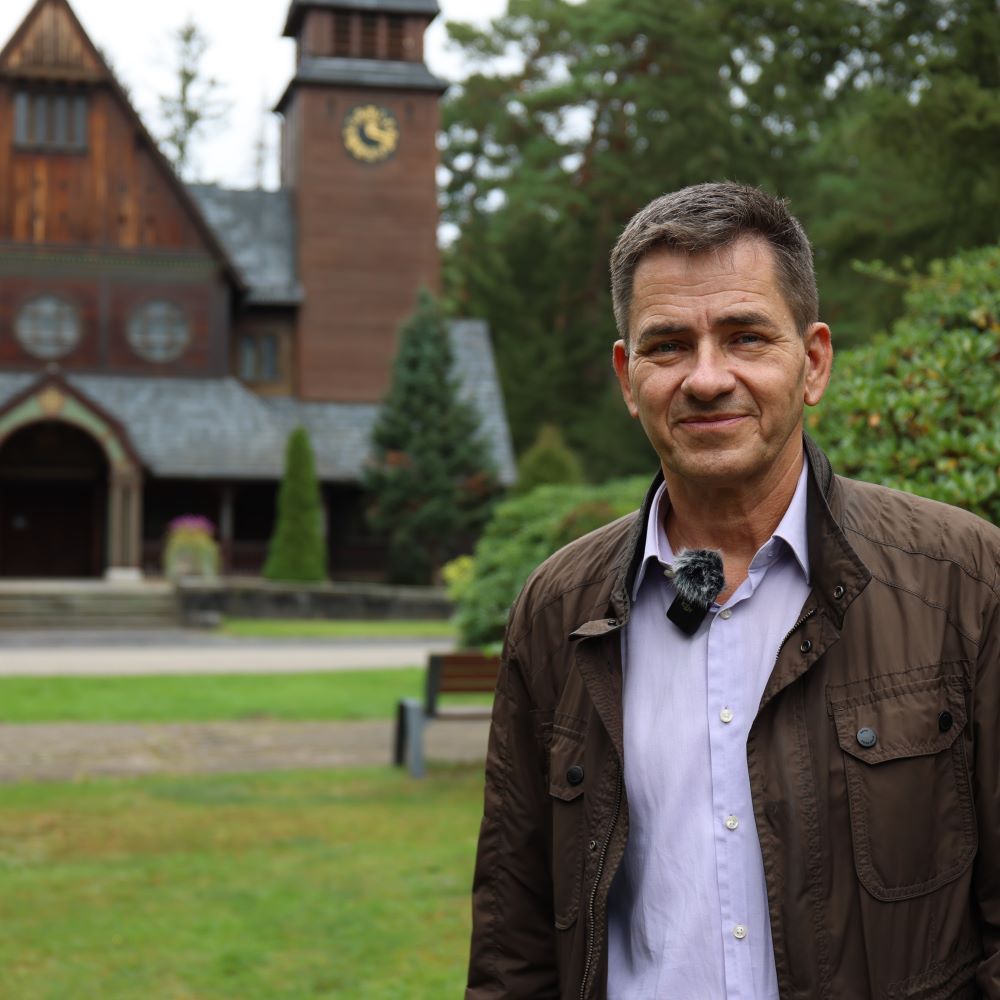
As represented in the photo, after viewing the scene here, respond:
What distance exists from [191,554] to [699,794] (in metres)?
29.3

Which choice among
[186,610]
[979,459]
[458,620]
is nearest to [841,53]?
[458,620]

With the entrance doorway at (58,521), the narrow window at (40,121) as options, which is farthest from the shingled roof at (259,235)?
the entrance doorway at (58,521)

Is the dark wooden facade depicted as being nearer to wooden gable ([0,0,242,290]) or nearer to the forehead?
wooden gable ([0,0,242,290])

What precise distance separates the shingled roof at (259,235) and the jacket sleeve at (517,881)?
34955 mm

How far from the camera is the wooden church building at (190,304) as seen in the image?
1356 inches

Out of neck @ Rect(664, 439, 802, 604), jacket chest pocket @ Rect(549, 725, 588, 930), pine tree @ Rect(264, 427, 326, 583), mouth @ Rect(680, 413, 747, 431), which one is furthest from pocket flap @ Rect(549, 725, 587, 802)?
pine tree @ Rect(264, 427, 326, 583)

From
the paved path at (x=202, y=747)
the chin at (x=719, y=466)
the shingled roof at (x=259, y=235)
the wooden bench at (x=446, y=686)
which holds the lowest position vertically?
the paved path at (x=202, y=747)

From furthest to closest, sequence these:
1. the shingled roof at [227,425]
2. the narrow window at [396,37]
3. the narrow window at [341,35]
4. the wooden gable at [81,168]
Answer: the narrow window at [396,37], the narrow window at [341,35], the wooden gable at [81,168], the shingled roof at [227,425]

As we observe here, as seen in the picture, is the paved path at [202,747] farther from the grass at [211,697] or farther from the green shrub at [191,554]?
the green shrub at [191,554]

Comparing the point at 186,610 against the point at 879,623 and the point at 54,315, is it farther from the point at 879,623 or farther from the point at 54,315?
the point at 879,623

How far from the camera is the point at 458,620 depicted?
42.3ft

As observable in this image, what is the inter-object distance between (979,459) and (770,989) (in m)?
3.34

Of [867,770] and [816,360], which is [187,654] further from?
[867,770]

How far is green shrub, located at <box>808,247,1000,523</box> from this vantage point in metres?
5.39
